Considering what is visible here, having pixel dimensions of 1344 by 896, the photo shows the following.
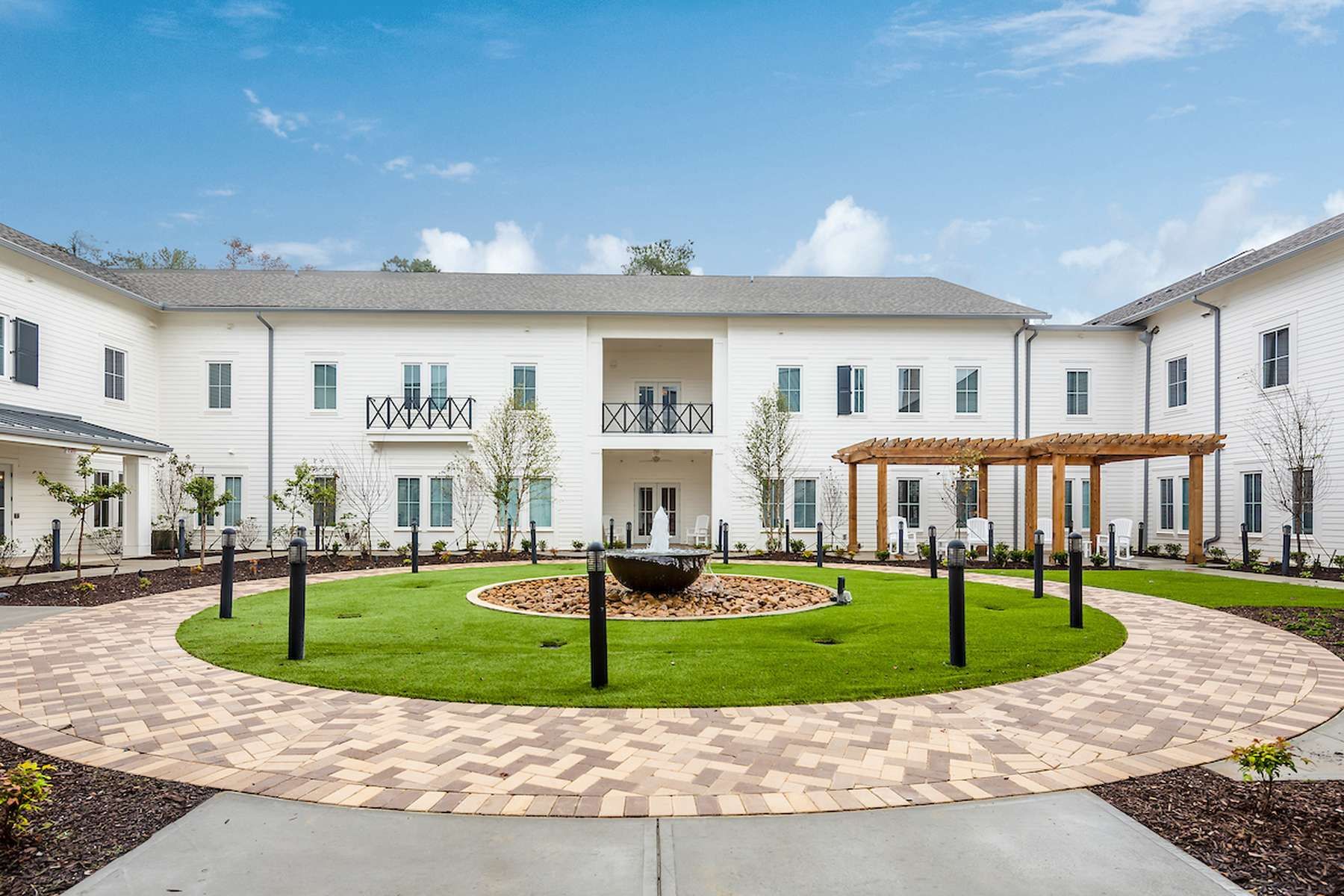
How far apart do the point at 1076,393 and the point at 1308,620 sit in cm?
1364

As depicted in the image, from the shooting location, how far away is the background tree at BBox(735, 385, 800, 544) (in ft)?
63.8

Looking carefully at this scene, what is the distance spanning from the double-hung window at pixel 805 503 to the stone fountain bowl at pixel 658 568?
11.4m

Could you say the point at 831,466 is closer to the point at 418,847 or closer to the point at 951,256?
the point at 418,847

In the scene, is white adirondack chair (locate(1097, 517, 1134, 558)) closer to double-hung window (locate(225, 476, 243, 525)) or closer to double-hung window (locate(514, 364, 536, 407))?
double-hung window (locate(514, 364, 536, 407))

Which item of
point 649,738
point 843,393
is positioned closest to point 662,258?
point 843,393

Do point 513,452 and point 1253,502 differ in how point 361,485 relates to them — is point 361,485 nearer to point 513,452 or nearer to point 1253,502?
point 513,452

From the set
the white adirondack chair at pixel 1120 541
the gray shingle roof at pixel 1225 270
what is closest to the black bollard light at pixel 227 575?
the white adirondack chair at pixel 1120 541

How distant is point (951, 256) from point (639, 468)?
46.8m

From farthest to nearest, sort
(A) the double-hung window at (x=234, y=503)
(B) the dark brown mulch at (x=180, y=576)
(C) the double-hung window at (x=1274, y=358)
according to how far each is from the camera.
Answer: (A) the double-hung window at (x=234, y=503) → (C) the double-hung window at (x=1274, y=358) → (B) the dark brown mulch at (x=180, y=576)

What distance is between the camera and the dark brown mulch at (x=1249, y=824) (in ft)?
8.40

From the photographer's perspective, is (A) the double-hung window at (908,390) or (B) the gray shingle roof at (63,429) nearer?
(B) the gray shingle roof at (63,429)

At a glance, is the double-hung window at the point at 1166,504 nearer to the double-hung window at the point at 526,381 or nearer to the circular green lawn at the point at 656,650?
the circular green lawn at the point at 656,650

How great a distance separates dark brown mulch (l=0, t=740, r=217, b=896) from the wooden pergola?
1545 cm

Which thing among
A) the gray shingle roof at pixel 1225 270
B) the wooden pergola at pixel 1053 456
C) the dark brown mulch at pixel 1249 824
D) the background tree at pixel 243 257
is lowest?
the dark brown mulch at pixel 1249 824
